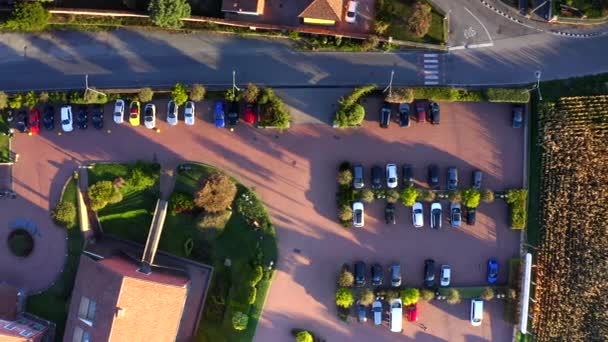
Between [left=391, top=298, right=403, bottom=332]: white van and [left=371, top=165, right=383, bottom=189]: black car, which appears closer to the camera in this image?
[left=371, top=165, right=383, bottom=189]: black car

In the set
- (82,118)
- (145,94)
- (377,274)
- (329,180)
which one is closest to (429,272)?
(377,274)

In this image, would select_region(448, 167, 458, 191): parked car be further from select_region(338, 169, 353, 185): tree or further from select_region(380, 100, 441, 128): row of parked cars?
select_region(338, 169, 353, 185): tree

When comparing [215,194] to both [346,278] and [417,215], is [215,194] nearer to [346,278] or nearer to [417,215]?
[346,278]

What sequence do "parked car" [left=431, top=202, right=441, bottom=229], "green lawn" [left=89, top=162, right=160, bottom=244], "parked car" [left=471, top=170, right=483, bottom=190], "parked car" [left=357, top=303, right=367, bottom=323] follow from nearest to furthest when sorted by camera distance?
"parked car" [left=471, top=170, right=483, bottom=190] → "parked car" [left=431, top=202, right=441, bottom=229] → "parked car" [left=357, top=303, right=367, bottom=323] → "green lawn" [left=89, top=162, right=160, bottom=244]

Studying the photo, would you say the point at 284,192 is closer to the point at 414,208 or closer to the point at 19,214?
the point at 414,208

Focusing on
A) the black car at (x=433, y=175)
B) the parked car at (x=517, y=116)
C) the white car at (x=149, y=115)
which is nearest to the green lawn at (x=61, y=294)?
the white car at (x=149, y=115)

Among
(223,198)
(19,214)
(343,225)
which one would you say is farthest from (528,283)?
(19,214)

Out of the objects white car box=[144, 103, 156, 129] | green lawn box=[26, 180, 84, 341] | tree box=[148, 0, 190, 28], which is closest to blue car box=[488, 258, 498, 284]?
white car box=[144, 103, 156, 129]
